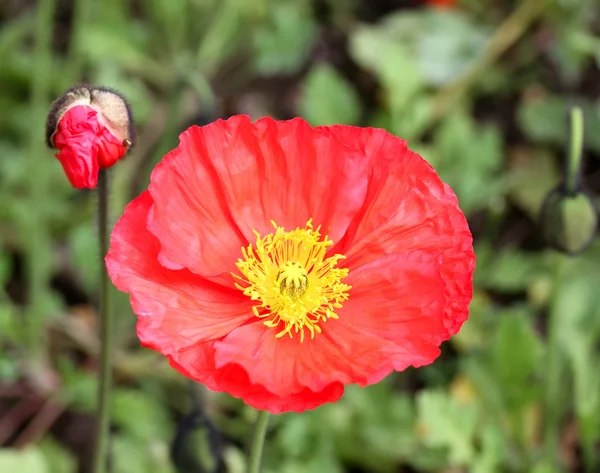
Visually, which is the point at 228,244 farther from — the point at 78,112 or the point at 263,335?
the point at 78,112

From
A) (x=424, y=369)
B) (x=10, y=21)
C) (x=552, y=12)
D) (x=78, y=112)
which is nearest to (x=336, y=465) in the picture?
(x=424, y=369)

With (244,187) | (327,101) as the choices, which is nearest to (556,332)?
(244,187)

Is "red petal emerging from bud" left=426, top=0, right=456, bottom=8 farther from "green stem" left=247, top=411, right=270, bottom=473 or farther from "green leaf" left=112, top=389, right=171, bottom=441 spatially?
"green stem" left=247, top=411, right=270, bottom=473

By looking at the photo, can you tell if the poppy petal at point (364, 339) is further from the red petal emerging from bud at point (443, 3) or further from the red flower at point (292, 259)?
the red petal emerging from bud at point (443, 3)

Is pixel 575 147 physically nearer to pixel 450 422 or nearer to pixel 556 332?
pixel 556 332

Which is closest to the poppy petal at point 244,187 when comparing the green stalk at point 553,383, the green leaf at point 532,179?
the green stalk at point 553,383

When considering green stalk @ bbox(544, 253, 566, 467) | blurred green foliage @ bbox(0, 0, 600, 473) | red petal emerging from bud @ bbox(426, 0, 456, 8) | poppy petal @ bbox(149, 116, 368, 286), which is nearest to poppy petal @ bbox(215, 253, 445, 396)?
poppy petal @ bbox(149, 116, 368, 286)
